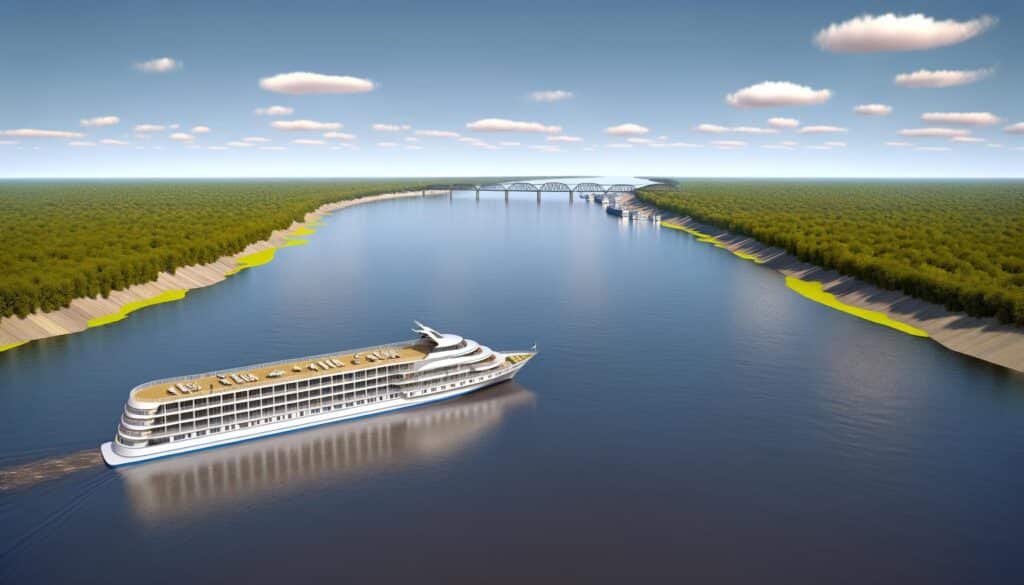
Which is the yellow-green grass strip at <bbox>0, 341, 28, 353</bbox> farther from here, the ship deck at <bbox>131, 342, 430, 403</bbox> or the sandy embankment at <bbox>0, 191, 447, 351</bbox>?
the ship deck at <bbox>131, 342, 430, 403</bbox>

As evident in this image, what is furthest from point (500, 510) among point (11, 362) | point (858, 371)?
point (11, 362)

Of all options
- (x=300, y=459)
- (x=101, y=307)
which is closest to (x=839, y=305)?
(x=300, y=459)

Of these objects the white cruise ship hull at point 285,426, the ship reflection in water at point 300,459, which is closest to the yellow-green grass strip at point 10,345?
the white cruise ship hull at point 285,426

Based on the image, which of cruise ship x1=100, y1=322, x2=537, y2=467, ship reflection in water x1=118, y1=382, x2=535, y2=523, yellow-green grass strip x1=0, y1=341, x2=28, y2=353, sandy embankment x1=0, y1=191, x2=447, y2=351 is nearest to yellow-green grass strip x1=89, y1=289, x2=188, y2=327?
sandy embankment x1=0, y1=191, x2=447, y2=351

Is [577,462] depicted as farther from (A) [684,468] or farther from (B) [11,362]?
(B) [11,362]

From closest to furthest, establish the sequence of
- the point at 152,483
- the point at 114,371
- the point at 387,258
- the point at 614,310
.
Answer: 1. the point at 152,483
2. the point at 114,371
3. the point at 614,310
4. the point at 387,258

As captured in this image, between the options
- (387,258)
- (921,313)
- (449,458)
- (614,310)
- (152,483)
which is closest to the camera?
(152,483)
